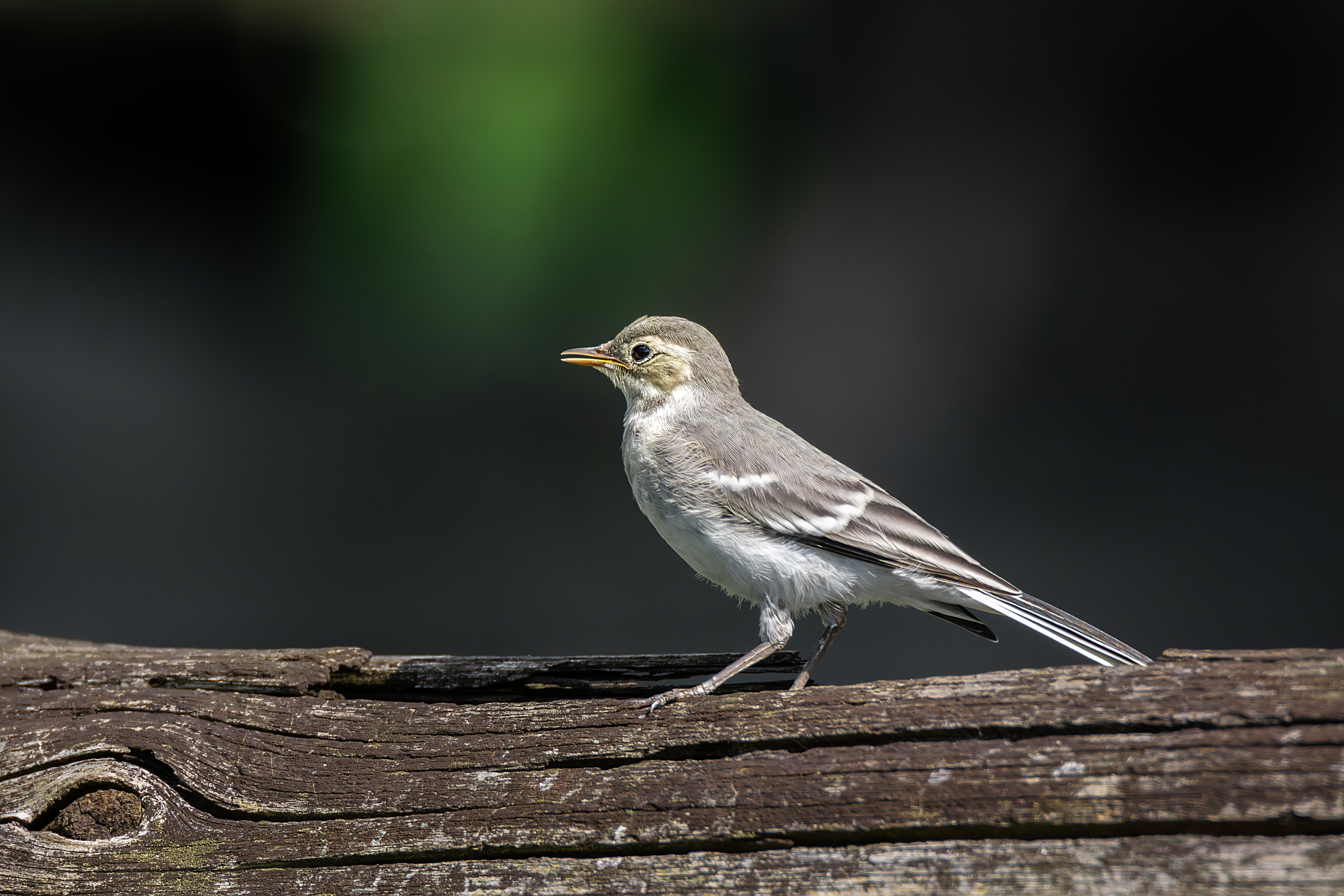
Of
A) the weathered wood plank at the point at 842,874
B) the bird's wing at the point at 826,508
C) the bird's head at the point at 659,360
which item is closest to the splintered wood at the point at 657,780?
the weathered wood plank at the point at 842,874

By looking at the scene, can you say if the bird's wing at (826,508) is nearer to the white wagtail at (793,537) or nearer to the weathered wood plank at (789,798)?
the white wagtail at (793,537)

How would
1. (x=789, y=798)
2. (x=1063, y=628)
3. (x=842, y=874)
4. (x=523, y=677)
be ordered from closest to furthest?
(x=842, y=874)
(x=789, y=798)
(x=1063, y=628)
(x=523, y=677)

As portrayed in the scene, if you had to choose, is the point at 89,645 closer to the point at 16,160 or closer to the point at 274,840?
the point at 274,840

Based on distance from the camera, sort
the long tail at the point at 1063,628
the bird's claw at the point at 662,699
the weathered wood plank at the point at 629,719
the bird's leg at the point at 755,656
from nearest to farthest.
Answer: the weathered wood plank at the point at 629,719, the bird's claw at the point at 662,699, the bird's leg at the point at 755,656, the long tail at the point at 1063,628

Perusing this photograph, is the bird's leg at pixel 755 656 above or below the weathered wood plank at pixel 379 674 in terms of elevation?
above

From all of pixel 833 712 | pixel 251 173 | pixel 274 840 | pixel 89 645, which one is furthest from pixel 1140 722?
pixel 251 173

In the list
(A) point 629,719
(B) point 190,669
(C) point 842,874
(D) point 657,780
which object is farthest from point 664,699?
(B) point 190,669

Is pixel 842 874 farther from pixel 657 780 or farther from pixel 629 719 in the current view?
pixel 629 719
